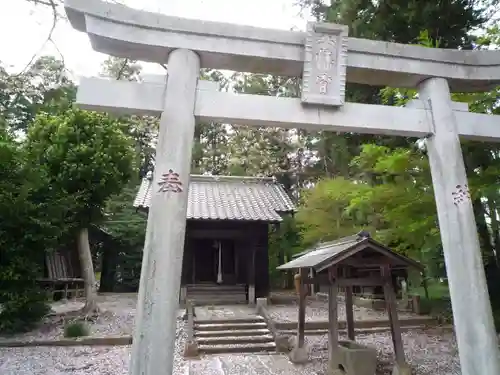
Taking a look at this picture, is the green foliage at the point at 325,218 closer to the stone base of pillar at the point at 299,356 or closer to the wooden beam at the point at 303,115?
the stone base of pillar at the point at 299,356

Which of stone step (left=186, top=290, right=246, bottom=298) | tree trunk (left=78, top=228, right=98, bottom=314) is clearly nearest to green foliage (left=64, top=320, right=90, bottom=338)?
tree trunk (left=78, top=228, right=98, bottom=314)

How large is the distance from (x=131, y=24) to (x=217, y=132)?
22.6 meters

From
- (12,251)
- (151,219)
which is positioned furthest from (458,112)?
(12,251)

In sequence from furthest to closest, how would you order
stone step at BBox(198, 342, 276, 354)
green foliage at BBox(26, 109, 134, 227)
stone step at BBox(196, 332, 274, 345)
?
green foliage at BBox(26, 109, 134, 227) < stone step at BBox(196, 332, 274, 345) < stone step at BBox(198, 342, 276, 354)

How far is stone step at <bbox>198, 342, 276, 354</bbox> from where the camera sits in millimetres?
8484

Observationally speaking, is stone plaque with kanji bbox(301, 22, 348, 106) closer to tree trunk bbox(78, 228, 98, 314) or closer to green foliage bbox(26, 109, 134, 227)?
green foliage bbox(26, 109, 134, 227)

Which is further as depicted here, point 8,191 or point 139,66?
point 139,66

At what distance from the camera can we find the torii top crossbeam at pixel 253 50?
4270 mm

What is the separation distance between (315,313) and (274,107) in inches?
399

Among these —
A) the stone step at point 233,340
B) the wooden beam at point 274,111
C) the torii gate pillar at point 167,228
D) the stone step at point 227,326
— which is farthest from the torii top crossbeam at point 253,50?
the stone step at point 227,326

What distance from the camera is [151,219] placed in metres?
3.90

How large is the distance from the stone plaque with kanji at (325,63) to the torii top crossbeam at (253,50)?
0.13 metres

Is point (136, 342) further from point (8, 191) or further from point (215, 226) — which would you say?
point (215, 226)

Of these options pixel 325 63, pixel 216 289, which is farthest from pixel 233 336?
pixel 325 63
